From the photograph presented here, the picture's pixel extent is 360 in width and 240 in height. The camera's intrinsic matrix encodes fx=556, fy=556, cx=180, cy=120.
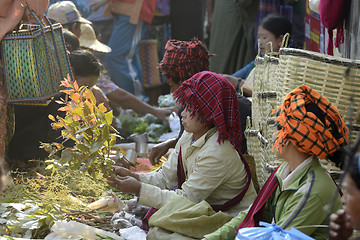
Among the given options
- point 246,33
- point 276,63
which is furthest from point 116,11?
point 276,63

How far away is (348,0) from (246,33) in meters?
3.53

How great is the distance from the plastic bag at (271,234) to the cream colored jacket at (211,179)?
0.87 m

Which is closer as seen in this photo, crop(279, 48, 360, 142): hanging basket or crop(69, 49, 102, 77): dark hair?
crop(279, 48, 360, 142): hanging basket

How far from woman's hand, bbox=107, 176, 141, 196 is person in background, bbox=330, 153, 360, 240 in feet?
4.93

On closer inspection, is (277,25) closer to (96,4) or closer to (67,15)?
(67,15)

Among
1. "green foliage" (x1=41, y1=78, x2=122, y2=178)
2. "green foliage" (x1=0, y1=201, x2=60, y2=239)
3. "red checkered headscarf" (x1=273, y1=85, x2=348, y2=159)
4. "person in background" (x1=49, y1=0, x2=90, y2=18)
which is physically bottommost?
"green foliage" (x1=0, y1=201, x2=60, y2=239)

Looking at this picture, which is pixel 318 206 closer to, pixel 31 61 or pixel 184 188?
pixel 184 188

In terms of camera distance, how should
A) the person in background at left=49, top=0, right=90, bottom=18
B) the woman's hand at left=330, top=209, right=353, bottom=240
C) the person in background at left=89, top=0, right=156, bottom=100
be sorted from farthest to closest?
the person in background at left=89, top=0, right=156, bottom=100 → the person in background at left=49, top=0, right=90, bottom=18 → the woman's hand at left=330, top=209, right=353, bottom=240

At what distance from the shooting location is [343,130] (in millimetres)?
2426

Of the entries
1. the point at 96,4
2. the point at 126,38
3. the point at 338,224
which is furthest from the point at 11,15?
the point at 126,38

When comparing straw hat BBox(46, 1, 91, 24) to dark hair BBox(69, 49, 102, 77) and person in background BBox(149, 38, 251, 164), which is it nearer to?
dark hair BBox(69, 49, 102, 77)

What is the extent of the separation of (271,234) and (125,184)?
45.4 inches

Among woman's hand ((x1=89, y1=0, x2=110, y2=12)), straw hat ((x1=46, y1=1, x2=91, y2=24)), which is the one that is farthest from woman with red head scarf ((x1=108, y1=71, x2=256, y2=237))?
woman's hand ((x1=89, y1=0, x2=110, y2=12))

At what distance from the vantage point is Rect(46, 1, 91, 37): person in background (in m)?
5.84
